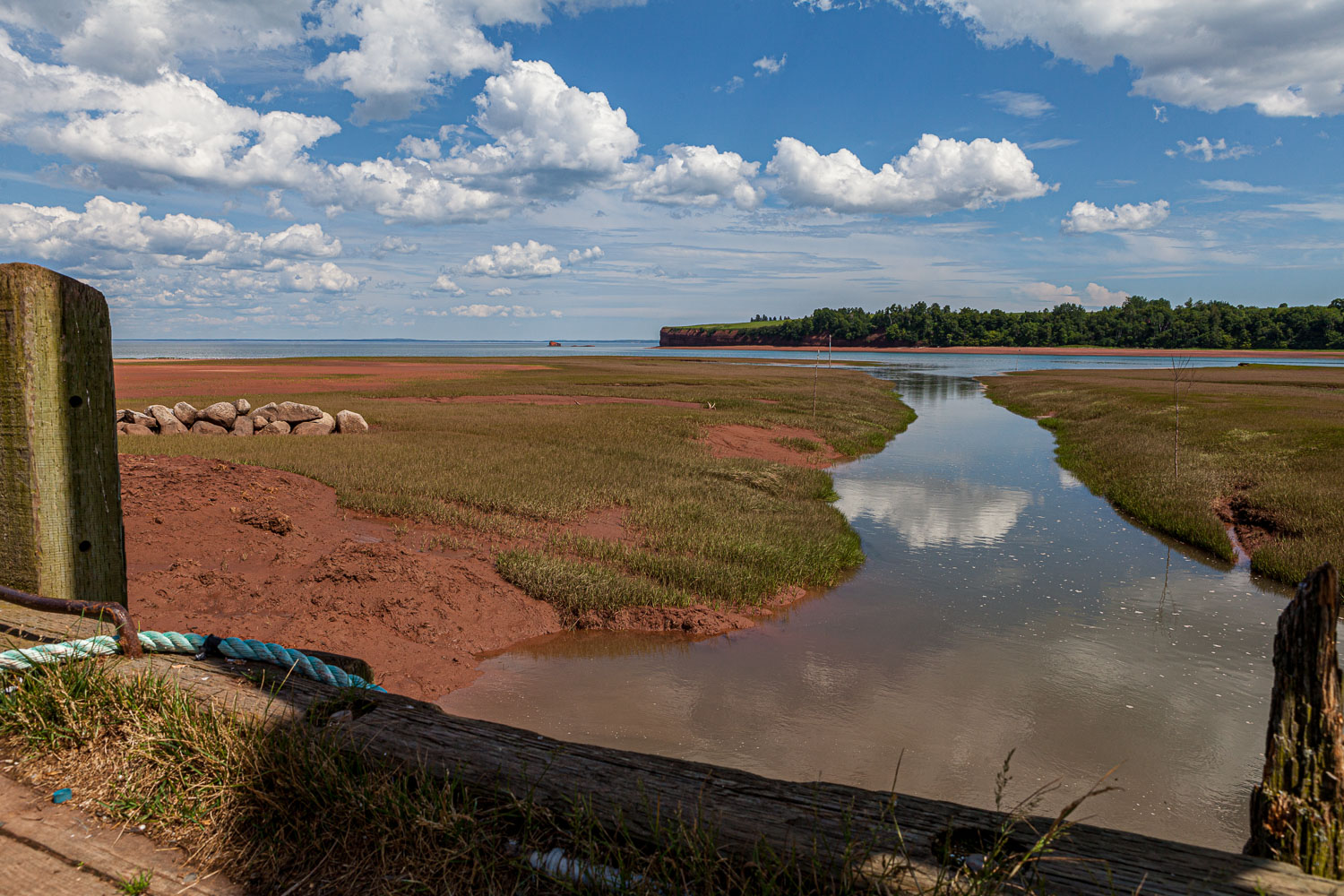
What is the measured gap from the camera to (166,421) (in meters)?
21.9

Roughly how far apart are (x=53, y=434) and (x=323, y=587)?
5504 millimetres

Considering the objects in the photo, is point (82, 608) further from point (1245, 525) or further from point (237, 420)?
point (237, 420)

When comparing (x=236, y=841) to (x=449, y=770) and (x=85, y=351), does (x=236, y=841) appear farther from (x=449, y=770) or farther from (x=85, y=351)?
(x=85, y=351)

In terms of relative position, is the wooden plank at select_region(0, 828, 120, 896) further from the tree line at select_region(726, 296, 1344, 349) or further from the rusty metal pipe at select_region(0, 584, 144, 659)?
the tree line at select_region(726, 296, 1344, 349)

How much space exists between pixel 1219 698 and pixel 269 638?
35.7 ft

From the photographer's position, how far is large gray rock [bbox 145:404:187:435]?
21781 mm

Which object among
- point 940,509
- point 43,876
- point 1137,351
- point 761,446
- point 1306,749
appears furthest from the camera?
point 1137,351

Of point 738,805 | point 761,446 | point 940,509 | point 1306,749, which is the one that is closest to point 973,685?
point 1306,749

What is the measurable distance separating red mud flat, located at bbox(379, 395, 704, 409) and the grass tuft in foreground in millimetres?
33886

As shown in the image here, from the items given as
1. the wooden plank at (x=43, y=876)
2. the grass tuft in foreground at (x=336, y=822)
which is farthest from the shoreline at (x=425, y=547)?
the wooden plank at (x=43, y=876)

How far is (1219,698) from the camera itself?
831 centimetres

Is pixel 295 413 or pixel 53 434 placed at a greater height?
pixel 53 434

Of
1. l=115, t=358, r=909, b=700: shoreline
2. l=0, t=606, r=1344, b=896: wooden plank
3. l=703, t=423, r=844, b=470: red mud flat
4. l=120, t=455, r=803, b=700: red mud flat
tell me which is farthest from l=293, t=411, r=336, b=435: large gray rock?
l=0, t=606, r=1344, b=896: wooden plank

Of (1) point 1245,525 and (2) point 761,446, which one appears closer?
(1) point 1245,525
